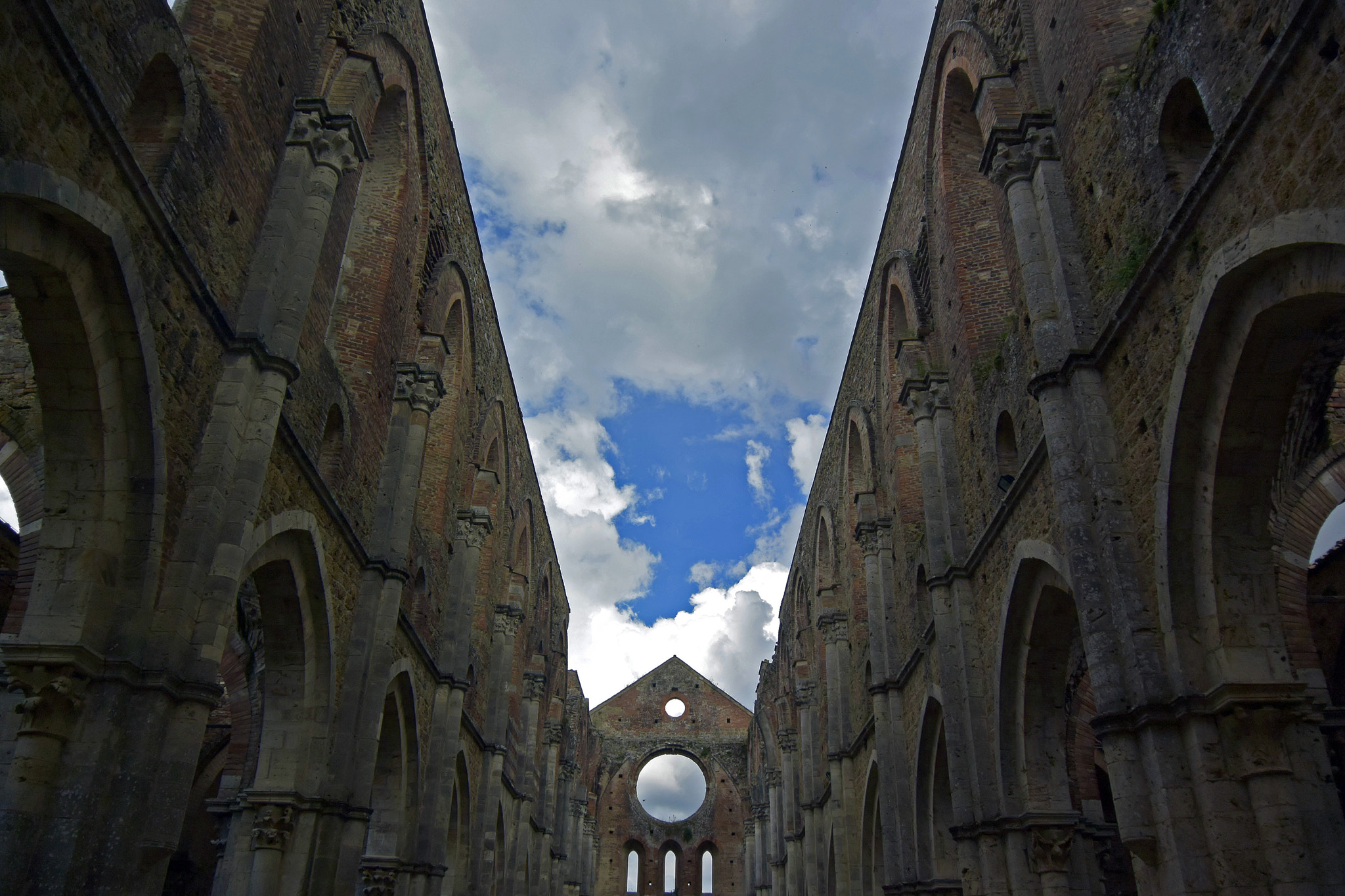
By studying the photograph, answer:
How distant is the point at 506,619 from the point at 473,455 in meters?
4.42

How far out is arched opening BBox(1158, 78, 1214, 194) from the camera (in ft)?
25.3

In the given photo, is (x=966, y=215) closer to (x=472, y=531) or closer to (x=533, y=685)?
(x=472, y=531)

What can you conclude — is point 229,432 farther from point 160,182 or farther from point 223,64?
point 223,64

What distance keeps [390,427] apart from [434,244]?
3570 mm

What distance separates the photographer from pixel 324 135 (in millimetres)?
10016

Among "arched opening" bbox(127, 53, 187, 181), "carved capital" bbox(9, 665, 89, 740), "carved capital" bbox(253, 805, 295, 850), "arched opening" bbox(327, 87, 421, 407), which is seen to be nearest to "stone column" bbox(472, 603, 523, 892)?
"arched opening" bbox(327, 87, 421, 407)

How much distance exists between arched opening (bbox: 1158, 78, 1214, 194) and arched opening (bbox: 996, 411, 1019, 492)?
401cm

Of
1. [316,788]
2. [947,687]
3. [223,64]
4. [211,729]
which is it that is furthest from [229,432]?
[211,729]

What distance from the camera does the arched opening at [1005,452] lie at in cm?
1146

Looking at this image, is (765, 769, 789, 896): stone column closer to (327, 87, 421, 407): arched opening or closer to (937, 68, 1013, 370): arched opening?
(937, 68, 1013, 370): arched opening

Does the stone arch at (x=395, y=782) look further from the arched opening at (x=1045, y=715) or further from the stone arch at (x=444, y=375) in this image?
the arched opening at (x=1045, y=715)

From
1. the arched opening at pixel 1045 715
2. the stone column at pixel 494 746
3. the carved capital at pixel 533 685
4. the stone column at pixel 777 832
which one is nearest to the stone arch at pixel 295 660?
the arched opening at pixel 1045 715

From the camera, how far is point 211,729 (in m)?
17.3

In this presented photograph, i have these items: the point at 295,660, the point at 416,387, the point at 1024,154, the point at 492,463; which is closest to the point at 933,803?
the point at 295,660
